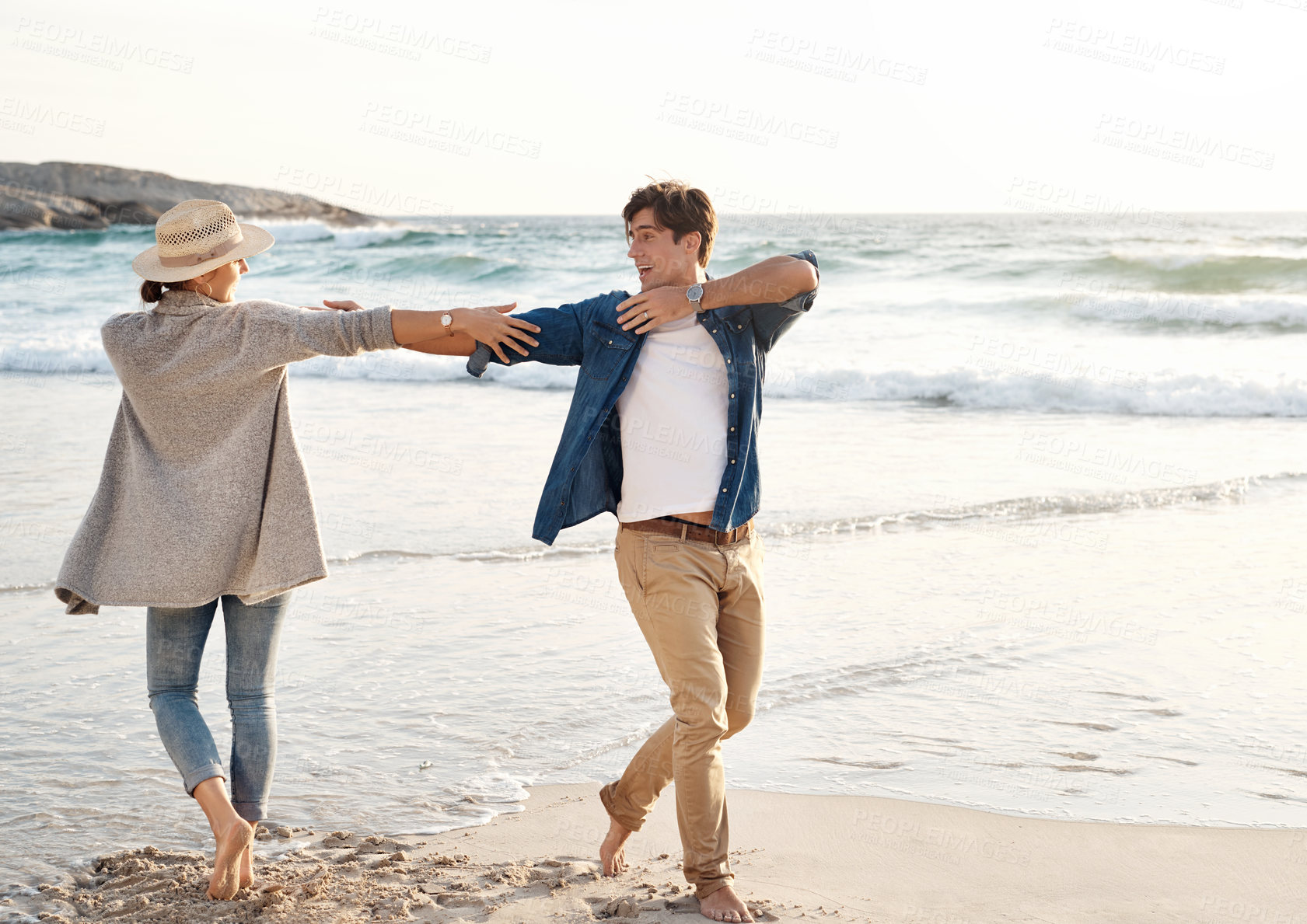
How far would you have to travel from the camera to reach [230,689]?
297 centimetres

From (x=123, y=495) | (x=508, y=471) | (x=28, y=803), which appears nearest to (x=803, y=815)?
(x=123, y=495)

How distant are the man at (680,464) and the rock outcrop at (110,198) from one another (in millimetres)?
52732

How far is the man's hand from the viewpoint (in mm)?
2924

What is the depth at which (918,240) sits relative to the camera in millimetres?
32000

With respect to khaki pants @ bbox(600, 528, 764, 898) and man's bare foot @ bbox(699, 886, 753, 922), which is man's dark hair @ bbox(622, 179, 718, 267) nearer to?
khaki pants @ bbox(600, 528, 764, 898)

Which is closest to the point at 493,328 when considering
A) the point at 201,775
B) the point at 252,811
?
the point at 201,775

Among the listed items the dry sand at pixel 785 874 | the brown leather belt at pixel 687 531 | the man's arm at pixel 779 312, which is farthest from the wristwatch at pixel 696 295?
the dry sand at pixel 785 874

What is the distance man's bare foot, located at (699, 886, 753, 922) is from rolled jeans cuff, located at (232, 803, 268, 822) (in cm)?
121

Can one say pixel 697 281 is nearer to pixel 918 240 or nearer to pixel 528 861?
pixel 528 861

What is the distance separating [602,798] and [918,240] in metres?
30.8

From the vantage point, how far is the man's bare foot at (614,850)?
3.07 m

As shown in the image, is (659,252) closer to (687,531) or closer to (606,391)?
(606,391)

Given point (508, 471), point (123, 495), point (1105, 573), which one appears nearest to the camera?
point (123, 495)

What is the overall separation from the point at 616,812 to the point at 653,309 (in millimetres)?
1391
